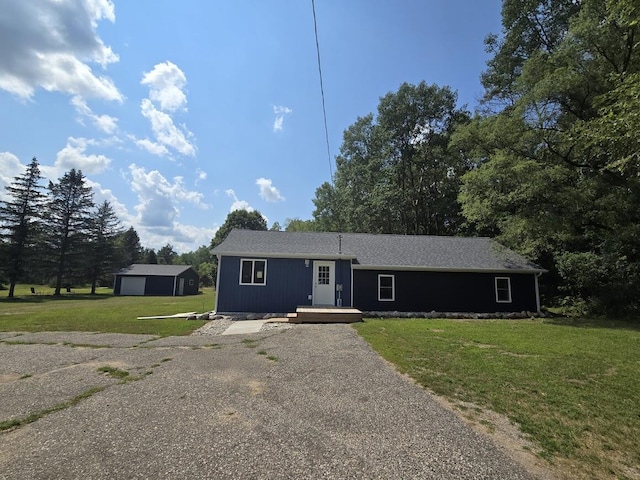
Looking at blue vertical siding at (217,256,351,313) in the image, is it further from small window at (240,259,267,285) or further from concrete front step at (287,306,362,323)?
concrete front step at (287,306,362,323)

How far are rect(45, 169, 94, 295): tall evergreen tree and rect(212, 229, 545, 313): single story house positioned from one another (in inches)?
1057

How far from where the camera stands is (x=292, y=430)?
11.5ft

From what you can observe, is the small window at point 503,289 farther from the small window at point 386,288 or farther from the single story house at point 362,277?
the small window at point 386,288

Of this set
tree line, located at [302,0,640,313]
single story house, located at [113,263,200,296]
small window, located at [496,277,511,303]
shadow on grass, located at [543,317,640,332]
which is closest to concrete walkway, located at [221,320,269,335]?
tree line, located at [302,0,640,313]

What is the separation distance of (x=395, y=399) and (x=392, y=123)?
3132 centimetres

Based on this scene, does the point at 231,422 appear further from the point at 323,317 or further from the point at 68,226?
the point at 68,226

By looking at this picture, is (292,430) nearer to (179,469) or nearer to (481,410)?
(179,469)

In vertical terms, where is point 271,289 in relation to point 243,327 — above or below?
above

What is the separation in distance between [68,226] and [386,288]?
112ft

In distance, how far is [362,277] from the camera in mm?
15086

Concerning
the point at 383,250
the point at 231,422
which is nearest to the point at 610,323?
the point at 383,250

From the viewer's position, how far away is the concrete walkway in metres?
10.4

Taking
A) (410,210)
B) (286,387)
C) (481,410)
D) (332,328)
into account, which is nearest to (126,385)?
(286,387)

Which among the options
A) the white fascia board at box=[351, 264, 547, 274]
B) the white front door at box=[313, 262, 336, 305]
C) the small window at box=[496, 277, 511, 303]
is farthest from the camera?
the small window at box=[496, 277, 511, 303]
